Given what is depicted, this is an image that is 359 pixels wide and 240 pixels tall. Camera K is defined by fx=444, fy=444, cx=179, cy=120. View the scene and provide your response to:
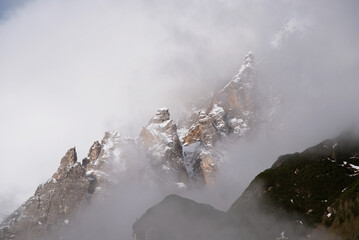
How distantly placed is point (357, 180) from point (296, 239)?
3832cm

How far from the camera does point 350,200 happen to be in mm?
180625

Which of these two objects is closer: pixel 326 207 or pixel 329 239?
pixel 329 239

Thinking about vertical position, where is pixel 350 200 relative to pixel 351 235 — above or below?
above

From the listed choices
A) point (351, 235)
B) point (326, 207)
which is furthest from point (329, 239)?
point (326, 207)

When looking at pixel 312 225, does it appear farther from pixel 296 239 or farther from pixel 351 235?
pixel 351 235

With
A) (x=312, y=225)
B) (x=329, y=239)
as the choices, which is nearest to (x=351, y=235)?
(x=329, y=239)

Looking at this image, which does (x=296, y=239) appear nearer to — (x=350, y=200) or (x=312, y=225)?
(x=312, y=225)

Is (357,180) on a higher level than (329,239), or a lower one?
higher

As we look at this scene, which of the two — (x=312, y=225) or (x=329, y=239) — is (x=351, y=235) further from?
(x=312, y=225)

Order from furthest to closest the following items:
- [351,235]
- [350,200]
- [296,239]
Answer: [296,239], [350,200], [351,235]

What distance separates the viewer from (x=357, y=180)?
198 meters

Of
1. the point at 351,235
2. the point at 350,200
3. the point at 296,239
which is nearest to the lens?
the point at 351,235

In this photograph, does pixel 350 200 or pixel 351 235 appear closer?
pixel 351 235

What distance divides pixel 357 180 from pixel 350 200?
20.8 metres
